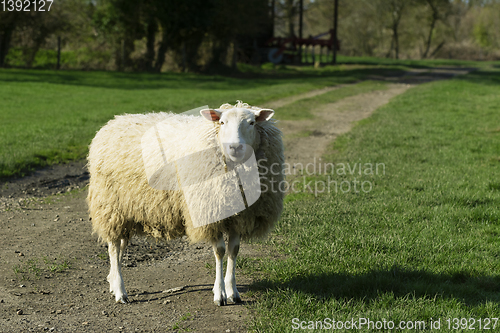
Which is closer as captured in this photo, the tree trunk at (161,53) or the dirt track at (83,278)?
the dirt track at (83,278)

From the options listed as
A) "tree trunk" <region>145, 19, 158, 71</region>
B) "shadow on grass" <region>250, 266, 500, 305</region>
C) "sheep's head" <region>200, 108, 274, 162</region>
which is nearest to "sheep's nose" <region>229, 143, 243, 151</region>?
"sheep's head" <region>200, 108, 274, 162</region>

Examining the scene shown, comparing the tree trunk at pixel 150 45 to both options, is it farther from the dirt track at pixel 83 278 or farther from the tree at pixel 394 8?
the tree at pixel 394 8

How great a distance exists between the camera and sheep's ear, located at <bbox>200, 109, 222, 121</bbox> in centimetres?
393

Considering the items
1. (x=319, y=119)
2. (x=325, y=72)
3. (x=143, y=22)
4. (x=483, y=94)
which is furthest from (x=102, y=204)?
(x=325, y=72)

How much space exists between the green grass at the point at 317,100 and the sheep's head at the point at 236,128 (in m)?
9.65

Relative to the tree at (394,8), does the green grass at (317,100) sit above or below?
below

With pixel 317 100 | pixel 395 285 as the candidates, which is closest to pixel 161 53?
pixel 317 100

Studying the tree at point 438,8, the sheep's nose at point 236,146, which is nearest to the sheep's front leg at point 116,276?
the sheep's nose at point 236,146

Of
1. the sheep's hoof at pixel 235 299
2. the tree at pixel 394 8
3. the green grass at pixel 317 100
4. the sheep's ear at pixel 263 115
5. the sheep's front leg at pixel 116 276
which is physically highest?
the tree at pixel 394 8

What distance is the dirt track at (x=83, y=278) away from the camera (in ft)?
12.1

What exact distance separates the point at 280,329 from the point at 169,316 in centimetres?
95

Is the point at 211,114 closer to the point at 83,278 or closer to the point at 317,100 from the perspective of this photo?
the point at 83,278

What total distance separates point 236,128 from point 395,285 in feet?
6.34

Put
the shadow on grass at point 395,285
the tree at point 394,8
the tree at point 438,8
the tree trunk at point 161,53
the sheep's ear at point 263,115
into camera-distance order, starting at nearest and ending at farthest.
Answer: the shadow on grass at point 395,285
the sheep's ear at point 263,115
the tree trunk at point 161,53
the tree at point 394,8
the tree at point 438,8
